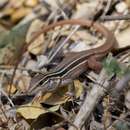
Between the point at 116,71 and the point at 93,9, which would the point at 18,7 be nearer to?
the point at 93,9

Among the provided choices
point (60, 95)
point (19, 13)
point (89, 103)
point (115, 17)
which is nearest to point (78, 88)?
point (60, 95)

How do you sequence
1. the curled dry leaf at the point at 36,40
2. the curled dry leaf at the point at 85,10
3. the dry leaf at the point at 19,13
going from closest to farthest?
the curled dry leaf at the point at 36,40
the curled dry leaf at the point at 85,10
the dry leaf at the point at 19,13

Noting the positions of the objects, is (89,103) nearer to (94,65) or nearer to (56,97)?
(56,97)

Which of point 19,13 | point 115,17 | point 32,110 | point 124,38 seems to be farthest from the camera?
point 19,13

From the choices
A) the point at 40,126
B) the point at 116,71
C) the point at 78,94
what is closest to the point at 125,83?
the point at 116,71

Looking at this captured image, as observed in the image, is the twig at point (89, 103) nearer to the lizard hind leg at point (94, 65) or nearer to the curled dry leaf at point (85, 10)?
the lizard hind leg at point (94, 65)

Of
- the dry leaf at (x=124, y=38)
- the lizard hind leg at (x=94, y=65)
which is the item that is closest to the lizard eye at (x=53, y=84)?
the lizard hind leg at (x=94, y=65)

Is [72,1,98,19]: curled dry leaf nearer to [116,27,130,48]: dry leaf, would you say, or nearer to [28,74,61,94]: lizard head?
[116,27,130,48]: dry leaf
